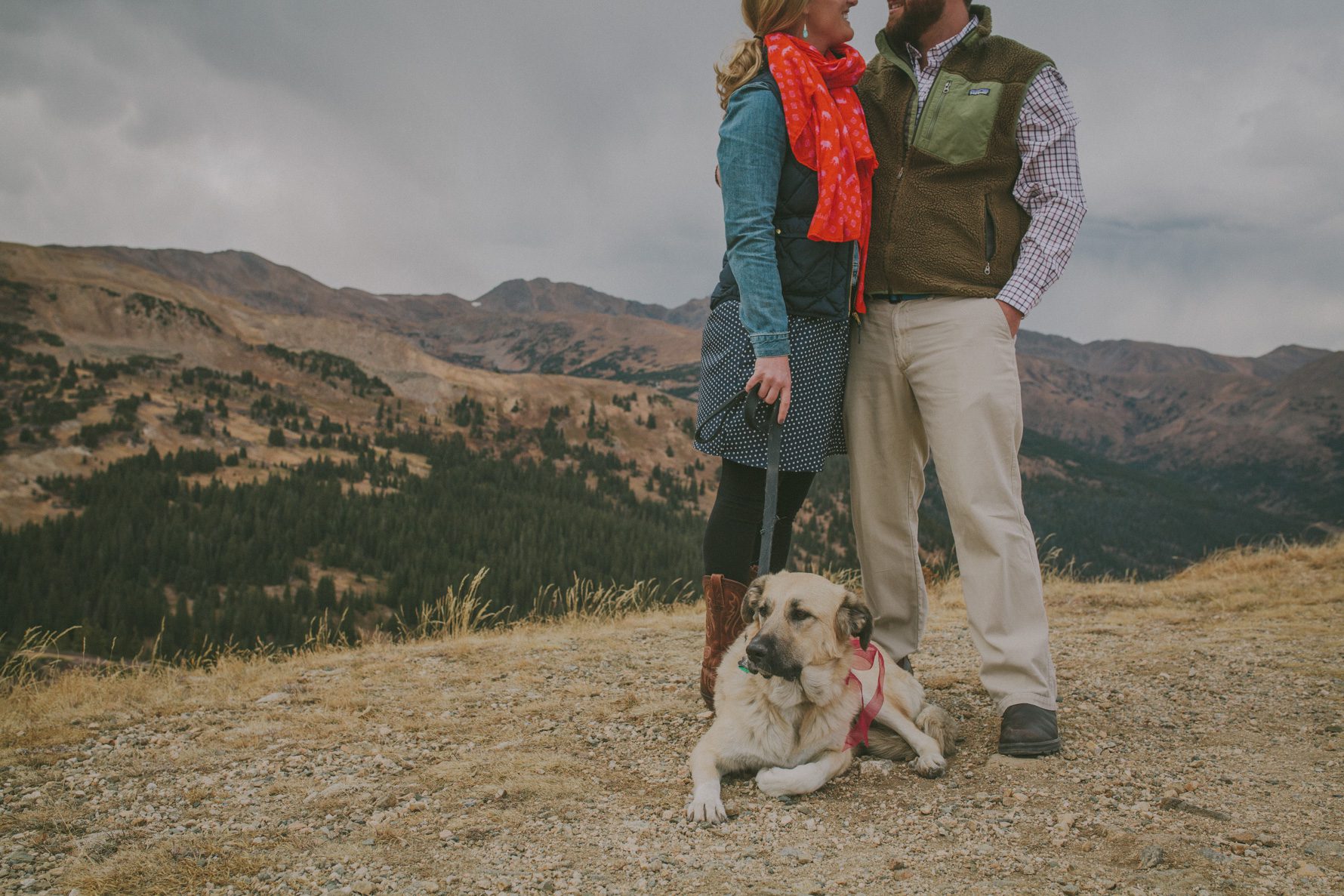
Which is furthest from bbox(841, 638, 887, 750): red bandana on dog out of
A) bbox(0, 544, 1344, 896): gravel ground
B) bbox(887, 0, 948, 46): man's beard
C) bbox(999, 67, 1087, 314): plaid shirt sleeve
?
bbox(887, 0, 948, 46): man's beard

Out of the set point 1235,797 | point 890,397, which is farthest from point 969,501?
point 1235,797

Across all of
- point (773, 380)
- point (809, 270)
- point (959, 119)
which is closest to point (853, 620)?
point (773, 380)

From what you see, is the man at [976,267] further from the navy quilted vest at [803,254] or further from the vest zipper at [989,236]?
the navy quilted vest at [803,254]

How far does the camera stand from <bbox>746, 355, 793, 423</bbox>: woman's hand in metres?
3.45

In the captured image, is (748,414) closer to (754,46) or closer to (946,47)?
(754,46)

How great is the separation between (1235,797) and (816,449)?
213 centimetres

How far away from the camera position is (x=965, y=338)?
139 inches

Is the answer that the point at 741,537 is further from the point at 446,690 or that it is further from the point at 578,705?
the point at 446,690

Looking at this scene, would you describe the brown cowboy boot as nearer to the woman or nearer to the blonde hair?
the woman

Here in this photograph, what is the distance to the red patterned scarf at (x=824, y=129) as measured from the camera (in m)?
3.38

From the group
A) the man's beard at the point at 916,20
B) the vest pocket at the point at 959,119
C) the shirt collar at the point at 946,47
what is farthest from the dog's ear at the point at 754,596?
the man's beard at the point at 916,20

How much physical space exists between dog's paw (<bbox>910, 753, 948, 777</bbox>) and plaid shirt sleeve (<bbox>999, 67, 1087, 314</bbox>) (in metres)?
2.05

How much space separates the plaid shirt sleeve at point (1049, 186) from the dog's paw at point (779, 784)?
7.60 ft

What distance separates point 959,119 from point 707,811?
10.7 feet
